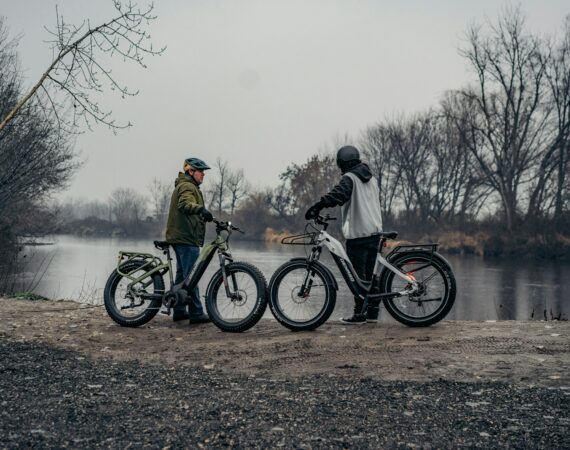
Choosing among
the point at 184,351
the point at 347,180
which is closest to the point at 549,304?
the point at 347,180

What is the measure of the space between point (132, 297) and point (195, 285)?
814 mm

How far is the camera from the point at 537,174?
37500mm

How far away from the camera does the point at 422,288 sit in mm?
6727

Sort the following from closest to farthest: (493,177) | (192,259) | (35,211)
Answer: (192,259), (35,211), (493,177)

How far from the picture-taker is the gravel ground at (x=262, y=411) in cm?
363

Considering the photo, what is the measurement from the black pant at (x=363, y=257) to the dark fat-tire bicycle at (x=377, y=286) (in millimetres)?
103

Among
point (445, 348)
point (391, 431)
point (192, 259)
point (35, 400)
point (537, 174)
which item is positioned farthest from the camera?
point (537, 174)

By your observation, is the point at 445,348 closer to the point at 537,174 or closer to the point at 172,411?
the point at 172,411

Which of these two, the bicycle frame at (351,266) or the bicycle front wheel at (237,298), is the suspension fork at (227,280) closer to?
the bicycle front wheel at (237,298)

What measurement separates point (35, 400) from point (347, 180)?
398cm

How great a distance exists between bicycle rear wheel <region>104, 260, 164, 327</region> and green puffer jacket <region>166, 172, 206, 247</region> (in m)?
0.54

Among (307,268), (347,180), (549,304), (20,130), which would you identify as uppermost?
(20,130)

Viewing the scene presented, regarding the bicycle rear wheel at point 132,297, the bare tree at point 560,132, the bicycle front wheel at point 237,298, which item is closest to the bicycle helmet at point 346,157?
the bicycle front wheel at point 237,298

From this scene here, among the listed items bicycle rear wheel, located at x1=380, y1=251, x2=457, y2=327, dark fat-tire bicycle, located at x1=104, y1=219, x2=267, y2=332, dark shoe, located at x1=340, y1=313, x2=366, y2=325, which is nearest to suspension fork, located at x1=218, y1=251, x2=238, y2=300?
dark fat-tire bicycle, located at x1=104, y1=219, x2=267, y2=332
